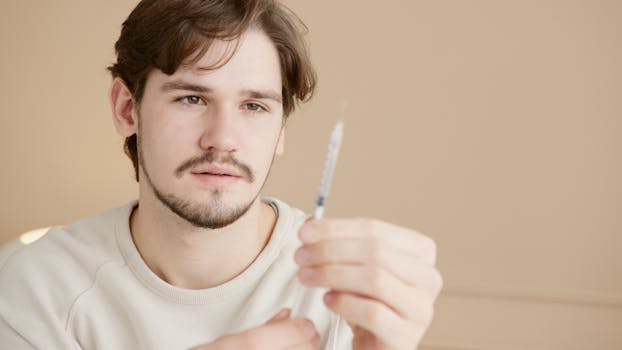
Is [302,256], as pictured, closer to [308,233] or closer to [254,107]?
[308,233]

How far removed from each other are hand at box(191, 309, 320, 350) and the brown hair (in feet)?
2.16

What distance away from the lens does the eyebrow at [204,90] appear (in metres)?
1.66

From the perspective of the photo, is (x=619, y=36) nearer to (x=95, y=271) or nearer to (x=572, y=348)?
(x=572, y=348)

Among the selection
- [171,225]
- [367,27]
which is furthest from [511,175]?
[171,225]

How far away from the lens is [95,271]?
5.75 feet

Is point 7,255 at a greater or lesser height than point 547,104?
lesser

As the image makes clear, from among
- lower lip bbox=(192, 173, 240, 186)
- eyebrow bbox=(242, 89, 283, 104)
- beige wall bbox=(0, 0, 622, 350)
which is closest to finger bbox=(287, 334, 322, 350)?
lower lip bbox=(192, 173, 240, 186)

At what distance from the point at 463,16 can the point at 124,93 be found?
59.4 inches

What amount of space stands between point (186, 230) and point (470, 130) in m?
1.52

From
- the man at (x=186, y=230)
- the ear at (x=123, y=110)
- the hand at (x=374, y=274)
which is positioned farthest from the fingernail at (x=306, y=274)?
the ear at (x=123, y=110)

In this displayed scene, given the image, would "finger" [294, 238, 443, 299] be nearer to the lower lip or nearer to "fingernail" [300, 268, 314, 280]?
"fingernail" [300, 268, 314, 280]

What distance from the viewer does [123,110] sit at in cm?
196

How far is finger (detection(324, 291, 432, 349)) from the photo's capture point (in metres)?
1.15

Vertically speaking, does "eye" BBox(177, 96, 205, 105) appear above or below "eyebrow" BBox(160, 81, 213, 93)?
below
